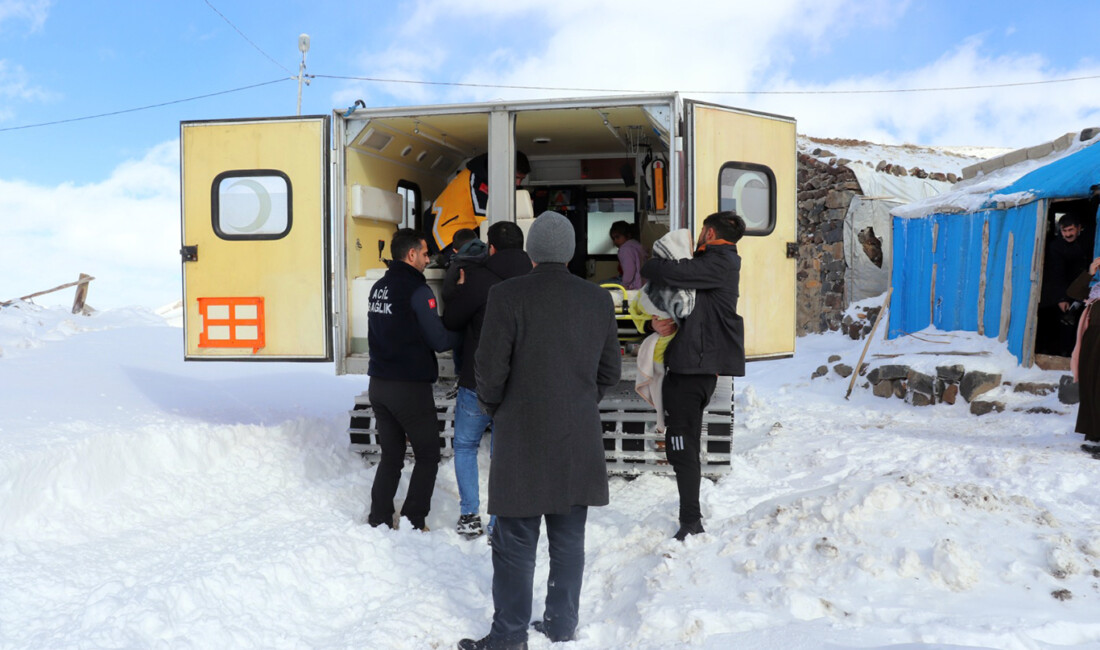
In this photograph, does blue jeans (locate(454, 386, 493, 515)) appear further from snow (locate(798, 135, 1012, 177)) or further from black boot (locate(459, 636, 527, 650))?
snow (locate(798, 135, 1012, 177))

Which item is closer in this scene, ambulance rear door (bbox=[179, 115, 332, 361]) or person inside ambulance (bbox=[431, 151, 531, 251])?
ambulance rear door (bbox=[179, 115, 332, 361])

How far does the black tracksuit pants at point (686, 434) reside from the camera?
15.1 feet

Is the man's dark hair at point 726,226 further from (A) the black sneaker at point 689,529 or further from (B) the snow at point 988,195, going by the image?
(B) the snow at point 988,195

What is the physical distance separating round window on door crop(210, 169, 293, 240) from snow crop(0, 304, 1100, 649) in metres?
1.81

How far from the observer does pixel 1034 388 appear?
9633mm

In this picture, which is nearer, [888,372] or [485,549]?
[485,549]

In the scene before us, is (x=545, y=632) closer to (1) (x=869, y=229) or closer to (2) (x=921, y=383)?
(2) (x=921, y=383)

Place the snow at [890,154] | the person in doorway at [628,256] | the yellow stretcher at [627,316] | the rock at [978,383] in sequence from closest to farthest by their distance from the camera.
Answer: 1. the yellow stretcher at [627,316]
2. the person in doorway at [628,256]
3. the rock at [978,383]
4. the snow at [890,154]

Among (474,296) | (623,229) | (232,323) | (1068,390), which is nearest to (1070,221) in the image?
(1068,390)

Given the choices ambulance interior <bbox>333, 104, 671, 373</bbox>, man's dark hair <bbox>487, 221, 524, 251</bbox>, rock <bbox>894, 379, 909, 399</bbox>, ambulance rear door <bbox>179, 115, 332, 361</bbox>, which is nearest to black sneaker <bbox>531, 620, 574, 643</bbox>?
man's dark hair <bbox>487, 221, 524, 251</bbox>

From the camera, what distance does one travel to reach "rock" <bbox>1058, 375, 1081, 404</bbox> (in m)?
8.94

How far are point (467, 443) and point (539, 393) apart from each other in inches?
70.5

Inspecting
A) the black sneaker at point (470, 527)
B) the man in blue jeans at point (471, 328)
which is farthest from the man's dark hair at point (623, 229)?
the black sneaker at point (470, 527)

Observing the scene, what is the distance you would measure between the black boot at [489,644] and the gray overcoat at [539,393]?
56 centimetres
